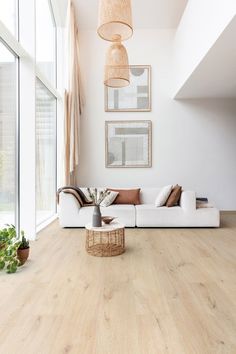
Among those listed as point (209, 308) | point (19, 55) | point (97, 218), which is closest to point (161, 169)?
point (97, 218)

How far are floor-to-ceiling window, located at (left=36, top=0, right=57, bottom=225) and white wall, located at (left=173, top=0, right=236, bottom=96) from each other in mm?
2327

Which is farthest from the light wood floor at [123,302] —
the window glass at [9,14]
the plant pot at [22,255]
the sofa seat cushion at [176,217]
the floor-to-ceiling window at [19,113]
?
the window glass at [9,14]

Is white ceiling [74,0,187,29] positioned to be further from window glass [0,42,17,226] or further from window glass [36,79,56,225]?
window glass [0,42,17,226]

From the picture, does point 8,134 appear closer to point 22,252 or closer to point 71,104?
point 22,252

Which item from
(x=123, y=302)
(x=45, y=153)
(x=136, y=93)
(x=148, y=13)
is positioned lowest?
(x=123, y=302)

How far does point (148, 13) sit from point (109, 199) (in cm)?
386

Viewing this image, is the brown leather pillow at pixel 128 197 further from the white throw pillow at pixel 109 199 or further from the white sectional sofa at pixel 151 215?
the white sectional sofa at pixel 151 215

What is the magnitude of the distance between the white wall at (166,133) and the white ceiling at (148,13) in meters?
0.18

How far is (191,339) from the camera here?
162 cm

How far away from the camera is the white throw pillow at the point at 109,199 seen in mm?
4855

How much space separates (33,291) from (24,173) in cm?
189

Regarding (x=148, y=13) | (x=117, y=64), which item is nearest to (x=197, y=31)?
(x=117, y=64)

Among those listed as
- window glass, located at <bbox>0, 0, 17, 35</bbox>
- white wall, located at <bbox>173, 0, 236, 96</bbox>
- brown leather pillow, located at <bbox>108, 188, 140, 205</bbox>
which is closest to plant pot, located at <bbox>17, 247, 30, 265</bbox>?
brown leather pillow, located at <bbox>108, 188, 140, 205</bbox>

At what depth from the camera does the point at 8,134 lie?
11.5ft
